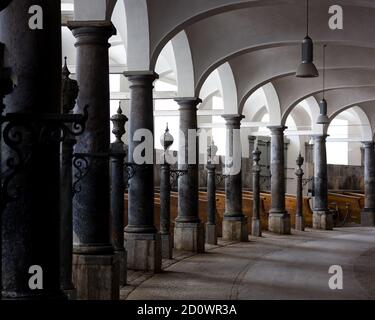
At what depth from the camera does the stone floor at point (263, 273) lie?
10562mm

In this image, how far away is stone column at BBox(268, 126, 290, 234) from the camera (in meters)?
23.3

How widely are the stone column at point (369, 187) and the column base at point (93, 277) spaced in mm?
21978

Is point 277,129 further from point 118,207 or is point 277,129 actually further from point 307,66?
point 118,207

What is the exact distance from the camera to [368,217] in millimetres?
29094

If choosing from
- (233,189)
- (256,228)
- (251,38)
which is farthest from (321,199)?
(251,38)

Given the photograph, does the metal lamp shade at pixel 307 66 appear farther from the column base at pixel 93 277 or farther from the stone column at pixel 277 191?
the stone column at pixel 277 191

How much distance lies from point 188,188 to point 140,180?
3944mm

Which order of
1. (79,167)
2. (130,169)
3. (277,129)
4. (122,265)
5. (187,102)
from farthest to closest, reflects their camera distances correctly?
(277,129), (187,102), (130,169), (122,265), (79,167)

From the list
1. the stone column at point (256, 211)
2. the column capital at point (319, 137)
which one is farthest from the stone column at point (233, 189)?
the column capital at point (319, 137)

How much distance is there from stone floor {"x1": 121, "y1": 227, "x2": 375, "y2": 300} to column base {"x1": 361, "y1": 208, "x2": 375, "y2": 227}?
9.02m

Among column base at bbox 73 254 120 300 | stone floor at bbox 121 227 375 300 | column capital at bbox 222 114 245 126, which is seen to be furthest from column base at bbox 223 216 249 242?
column base at bbox 73 254 120 300

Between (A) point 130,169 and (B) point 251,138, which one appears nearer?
(A) point 130,169

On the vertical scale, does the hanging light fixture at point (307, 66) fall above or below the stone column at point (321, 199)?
above
